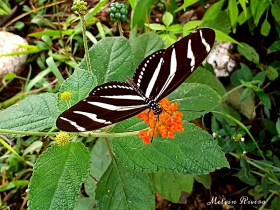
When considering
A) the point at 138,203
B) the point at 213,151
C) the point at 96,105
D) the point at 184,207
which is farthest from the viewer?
the point at 184,207

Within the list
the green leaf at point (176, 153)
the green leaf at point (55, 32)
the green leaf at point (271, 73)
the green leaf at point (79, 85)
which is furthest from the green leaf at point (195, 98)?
the green leaf at point (55, 32)

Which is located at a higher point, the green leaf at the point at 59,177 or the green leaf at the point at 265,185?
the green leaf at the point at 59,177

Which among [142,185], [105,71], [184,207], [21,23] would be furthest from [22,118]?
[21,23]

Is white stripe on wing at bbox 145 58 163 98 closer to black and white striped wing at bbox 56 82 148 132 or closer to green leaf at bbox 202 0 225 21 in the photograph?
black and white striped wing at bbox 56 82 148 132

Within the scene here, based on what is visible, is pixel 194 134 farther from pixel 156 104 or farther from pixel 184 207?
pixel 184 207

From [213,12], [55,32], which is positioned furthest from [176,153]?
[55,32]

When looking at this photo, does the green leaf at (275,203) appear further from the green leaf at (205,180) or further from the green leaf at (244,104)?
the green leaf at (244,104)
